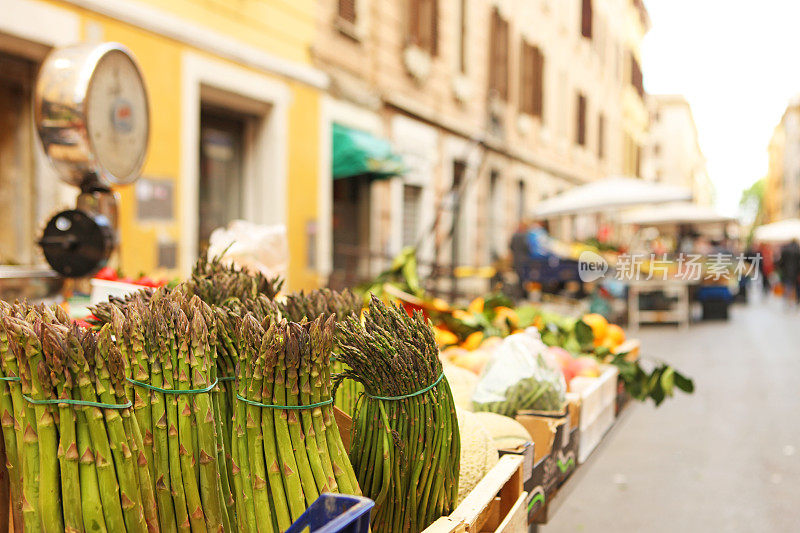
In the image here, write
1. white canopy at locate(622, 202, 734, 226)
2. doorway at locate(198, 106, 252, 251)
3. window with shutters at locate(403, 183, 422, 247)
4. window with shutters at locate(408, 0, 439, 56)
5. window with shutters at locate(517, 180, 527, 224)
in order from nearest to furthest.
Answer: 1. doorway at locate(198, 106, 252, 251)
2. window with shutters at locate(408, 0, 439, 56)
3. window with shutters at locate(403, 183, 422, 247)
4. white canopy at locate(622, 202, 734, 226)
5. window with shutters at locate(517, 180, 527, 224)

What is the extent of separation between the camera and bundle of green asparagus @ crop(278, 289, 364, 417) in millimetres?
1782

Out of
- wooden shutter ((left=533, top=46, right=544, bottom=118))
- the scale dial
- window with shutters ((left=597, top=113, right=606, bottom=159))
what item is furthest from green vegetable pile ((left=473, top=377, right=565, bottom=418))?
window with shutters ((left=597, top=113, right=606, bottom=159))

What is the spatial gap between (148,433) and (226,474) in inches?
7.6

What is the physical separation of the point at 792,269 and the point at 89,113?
70.7 ft

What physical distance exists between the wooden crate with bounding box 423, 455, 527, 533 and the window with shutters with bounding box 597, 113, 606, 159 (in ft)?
81.3

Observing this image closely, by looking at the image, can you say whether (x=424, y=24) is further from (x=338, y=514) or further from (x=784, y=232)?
(x=784, y=232)

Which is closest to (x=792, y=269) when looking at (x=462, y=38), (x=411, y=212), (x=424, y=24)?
(x=462, y=38)

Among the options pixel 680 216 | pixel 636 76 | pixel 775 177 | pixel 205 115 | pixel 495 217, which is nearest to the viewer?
pixel 205 115

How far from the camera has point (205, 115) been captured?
8.45 metres

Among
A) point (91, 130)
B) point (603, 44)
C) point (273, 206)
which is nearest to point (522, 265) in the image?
point (273, 206)

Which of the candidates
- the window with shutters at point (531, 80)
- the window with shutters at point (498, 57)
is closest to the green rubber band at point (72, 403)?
the window with shutters at point (498, 57)

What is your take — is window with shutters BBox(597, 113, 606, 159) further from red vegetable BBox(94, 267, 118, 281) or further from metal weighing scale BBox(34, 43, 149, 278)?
red vegetable BBox(94, 267, 118, 281)

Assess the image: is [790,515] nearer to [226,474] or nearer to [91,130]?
[226,474]

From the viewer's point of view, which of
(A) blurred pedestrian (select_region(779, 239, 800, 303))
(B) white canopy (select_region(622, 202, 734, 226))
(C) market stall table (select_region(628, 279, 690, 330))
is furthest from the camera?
(A) blurred pedestrian (select_region(779, 239, 800, 303))
